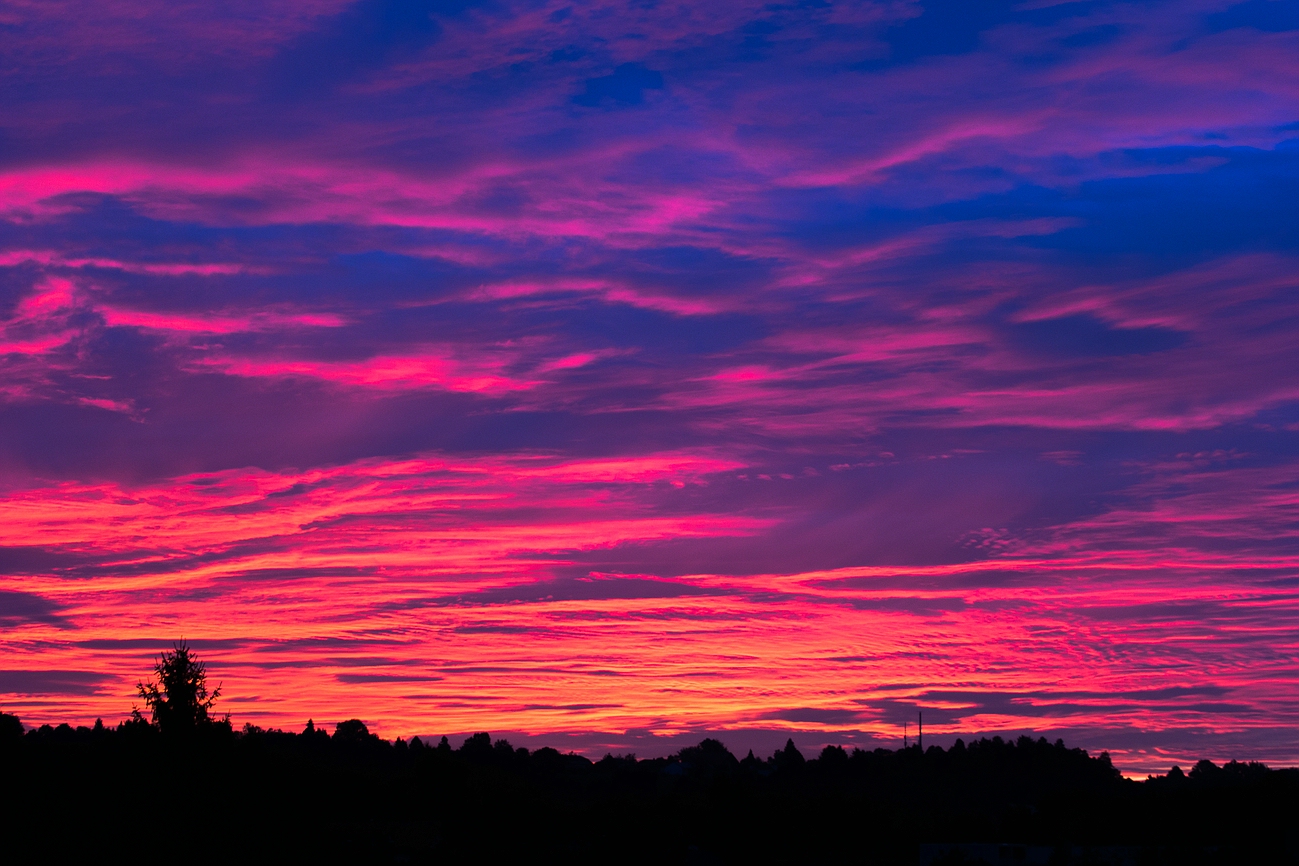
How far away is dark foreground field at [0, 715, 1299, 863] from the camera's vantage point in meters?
70.9

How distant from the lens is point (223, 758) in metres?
79.8

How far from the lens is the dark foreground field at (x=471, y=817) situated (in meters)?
70.9

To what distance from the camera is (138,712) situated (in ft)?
270

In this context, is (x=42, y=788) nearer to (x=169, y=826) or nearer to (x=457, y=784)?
(x=169, y=826)

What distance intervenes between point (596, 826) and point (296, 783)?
124 ft

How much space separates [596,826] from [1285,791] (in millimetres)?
69184

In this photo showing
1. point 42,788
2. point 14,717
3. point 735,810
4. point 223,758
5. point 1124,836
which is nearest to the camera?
point 223,758

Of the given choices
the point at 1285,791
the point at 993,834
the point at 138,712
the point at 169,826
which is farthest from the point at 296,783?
the point at 1285,791

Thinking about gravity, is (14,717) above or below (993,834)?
above

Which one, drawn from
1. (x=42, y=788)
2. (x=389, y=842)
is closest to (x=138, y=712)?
(x=42, y=788)

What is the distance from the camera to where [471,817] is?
14788 centimetres

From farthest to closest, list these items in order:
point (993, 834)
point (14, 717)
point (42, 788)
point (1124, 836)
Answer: point (993, 834), point (1124, 836), point (14, 717), point (42, 788)

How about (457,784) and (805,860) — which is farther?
(457,784)

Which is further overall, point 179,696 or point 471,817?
point 471,817
